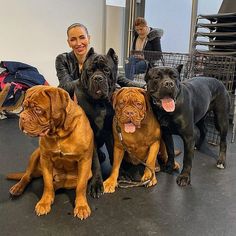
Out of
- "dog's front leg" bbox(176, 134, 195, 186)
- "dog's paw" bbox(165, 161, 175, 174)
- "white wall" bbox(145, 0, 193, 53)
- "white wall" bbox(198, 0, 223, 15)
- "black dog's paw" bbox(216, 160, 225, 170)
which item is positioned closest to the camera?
"dog's front leg" bbox(176, 134, 195, 186)

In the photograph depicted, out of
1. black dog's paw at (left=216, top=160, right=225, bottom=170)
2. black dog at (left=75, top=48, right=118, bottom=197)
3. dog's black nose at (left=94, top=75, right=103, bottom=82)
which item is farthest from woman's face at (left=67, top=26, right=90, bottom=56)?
black dog's paw at (left=216, top=160, right=225, bottom=170)

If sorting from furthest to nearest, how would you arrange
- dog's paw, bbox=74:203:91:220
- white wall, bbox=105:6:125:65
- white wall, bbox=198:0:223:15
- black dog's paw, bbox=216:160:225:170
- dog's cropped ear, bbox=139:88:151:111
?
white wall, bbox=105:6:125:65 → white wall, bbox=198:0:223:15 → black dog's paw, bbox=216:160:225:170 → dog's cropped ear, bbox=139:88:151:111 → dog's paw, bbox=74:203:91:220

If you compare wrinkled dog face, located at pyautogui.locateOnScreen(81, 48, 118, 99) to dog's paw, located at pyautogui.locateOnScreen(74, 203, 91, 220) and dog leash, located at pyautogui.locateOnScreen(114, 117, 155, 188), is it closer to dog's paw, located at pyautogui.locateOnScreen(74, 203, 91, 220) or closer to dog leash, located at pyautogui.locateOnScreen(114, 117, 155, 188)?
dog leash, located at pyautogui.locateOnScreen(114, 117, 155, 188)

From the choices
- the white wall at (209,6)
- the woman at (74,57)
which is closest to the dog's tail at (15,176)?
the woman at (74,57)

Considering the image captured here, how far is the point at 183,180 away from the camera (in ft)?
7.12

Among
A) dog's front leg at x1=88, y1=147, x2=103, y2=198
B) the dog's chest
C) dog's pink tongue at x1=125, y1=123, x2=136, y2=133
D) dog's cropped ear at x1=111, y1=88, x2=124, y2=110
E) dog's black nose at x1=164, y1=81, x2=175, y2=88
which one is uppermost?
dog's black nose at x1=164, y1=81, x2=175, y2=88

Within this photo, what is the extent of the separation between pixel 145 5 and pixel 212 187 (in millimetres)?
3732

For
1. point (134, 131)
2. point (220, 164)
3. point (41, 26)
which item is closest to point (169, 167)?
point (220, 164)

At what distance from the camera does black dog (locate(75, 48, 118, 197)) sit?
6.55 feet

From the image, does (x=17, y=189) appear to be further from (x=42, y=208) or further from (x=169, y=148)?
(x=169, y=148)

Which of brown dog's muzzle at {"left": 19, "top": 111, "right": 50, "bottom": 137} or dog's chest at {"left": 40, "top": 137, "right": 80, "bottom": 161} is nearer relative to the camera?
brown dog's muzzle at {"left": 19, "top": 111, "right": 50, "bottom": 137}

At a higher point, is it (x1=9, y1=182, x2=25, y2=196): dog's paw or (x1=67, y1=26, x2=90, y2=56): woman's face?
(x1=67, y1=26, x2=90, y2=56): woman's face

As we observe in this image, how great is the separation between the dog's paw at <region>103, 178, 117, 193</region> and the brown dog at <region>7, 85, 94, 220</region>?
0.21 m

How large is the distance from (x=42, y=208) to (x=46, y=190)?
110 millimetres
